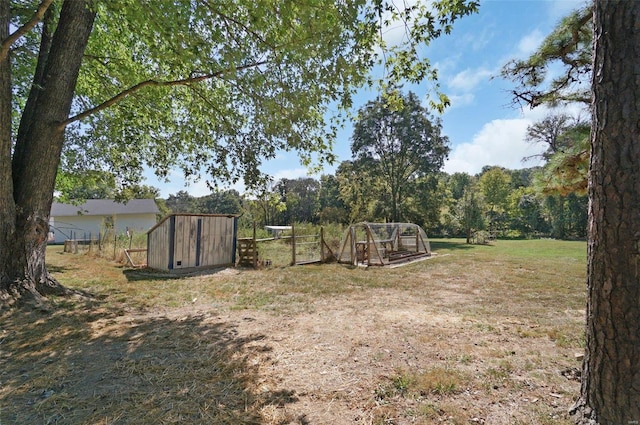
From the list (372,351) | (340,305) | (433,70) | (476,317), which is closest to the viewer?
(372,351)

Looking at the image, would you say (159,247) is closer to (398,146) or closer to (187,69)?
(187,69)

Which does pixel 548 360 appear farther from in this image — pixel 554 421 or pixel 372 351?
pixel 372 351

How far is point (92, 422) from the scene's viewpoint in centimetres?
189

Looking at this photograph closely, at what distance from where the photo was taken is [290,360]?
9.62 feet

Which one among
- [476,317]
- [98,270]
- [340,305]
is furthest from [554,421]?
[98,270]

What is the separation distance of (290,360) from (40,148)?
4.41m

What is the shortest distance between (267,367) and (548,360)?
2.54 meters

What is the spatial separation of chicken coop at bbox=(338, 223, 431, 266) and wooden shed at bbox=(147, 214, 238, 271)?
4.29 metres

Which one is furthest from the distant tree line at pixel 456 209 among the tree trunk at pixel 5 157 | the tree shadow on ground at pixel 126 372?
the tree shadow on ground at pixel 126 372

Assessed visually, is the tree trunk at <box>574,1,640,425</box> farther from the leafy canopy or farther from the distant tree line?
the distant tree line

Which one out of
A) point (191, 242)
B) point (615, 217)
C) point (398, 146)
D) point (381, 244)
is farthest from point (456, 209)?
point (615, 217)

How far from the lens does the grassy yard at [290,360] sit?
6.73 ft

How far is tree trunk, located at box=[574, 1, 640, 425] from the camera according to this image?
1524mm

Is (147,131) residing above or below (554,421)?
above
